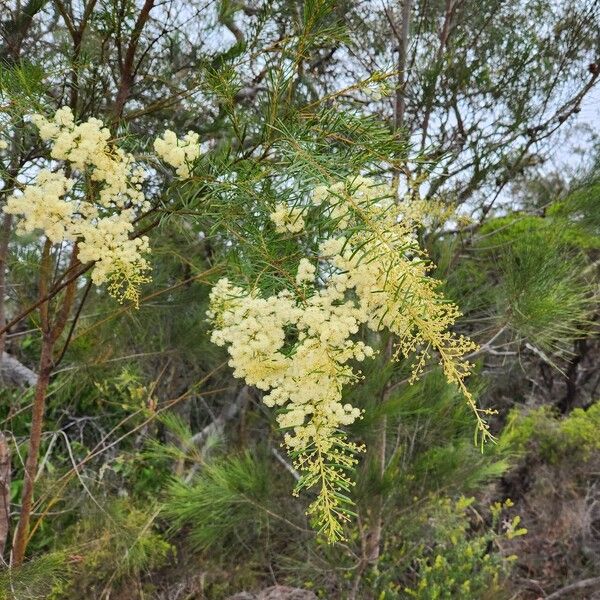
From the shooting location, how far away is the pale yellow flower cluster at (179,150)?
32.8 inches

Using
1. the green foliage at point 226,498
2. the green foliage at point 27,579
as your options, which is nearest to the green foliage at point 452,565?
the green foliage at point 226,498

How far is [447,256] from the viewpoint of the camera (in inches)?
74.3

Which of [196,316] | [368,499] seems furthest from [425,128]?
[368,499]

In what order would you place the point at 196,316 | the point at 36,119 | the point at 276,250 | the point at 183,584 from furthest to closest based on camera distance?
the point at 183,584, the point at 196,316, the point at 276,250, the point at 36,119

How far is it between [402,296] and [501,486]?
10.9ft

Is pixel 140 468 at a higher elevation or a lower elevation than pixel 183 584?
higher

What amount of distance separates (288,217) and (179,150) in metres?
0.18

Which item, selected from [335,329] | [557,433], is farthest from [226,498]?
[557,433]

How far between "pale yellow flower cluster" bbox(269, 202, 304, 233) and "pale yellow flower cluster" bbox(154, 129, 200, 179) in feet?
0.46

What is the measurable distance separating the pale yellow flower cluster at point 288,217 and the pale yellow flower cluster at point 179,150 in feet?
0.46

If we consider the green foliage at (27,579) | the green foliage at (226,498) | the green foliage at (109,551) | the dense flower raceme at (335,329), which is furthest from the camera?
the green foliage at (109,551)

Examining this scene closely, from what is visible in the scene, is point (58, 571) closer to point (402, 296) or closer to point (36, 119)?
point (36, 119)

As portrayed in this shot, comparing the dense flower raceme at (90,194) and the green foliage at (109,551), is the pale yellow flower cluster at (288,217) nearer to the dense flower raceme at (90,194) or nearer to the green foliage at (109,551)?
the dense flower raceme at (90,194)

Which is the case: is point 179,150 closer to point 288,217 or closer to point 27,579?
point 288,217
